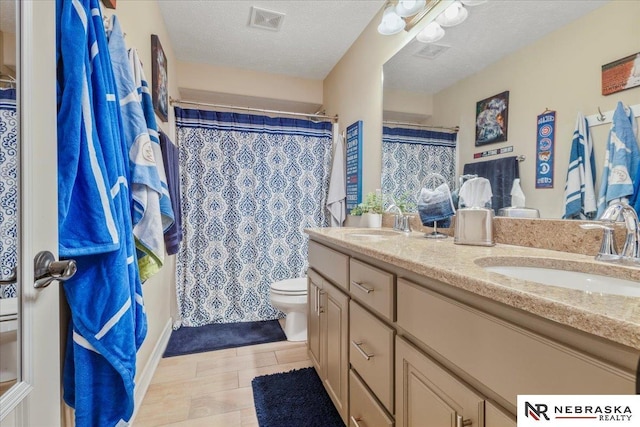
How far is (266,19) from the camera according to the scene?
203cm

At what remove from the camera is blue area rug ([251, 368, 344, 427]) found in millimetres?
1301

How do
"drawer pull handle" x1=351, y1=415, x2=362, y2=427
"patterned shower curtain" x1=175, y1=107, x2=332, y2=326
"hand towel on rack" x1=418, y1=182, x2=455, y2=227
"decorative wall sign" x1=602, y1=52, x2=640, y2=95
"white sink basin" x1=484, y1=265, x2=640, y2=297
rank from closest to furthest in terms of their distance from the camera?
1. "white sink basin" x1=484, y1=265, x2=640, y2=297
2. "decorative wall sign" x1=602, y1=52, x2=640, y2=95
3. "drawer pull handle" x1=351, y1=415, x2=362, y2=427
4. "hand towel on rack" x1=418, y1=182, x2=455, y2=227
5. "patterned shower curtain" x1=175, y1=107, x2=332, y2=326

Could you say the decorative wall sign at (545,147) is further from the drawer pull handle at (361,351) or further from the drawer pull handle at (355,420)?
the drawer pull handle at (355,420)

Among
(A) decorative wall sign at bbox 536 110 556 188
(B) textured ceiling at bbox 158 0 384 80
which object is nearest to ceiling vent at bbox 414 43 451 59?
(B) textured ceiling at bbox 158 0 384 80

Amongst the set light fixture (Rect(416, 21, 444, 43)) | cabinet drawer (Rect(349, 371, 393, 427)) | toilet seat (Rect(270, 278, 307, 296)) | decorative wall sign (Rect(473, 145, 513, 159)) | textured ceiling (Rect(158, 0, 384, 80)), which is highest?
textured ceiling (Rect(158, 0, 384, 80))

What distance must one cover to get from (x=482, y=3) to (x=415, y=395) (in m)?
1.58

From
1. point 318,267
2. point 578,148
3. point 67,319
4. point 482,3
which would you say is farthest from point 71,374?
point 482,3

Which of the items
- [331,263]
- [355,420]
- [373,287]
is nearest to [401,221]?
[331,263]

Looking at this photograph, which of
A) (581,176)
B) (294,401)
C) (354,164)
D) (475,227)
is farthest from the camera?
(354,164)

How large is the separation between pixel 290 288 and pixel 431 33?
185 centimetres

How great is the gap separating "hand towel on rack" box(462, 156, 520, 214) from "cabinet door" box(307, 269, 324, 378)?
0.92m

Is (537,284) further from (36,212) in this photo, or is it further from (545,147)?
(36,212)

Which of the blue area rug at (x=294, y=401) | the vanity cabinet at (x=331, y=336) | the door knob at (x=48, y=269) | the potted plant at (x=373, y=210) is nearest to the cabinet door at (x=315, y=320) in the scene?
the vanity cabinet at (x=331, y=336)

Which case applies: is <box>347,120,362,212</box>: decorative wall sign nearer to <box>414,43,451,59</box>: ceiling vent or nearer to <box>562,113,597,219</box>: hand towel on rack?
<box>414,43,451,59</box>: ceiling vent
